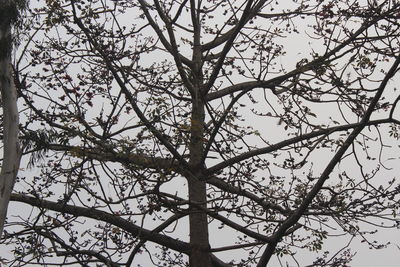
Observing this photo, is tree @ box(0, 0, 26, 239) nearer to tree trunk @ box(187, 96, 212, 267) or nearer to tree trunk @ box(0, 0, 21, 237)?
tree trunk @ box(0, 0, 21, 237)

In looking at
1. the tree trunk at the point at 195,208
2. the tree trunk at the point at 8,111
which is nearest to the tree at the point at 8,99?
the tree trunk at the point at 8,111

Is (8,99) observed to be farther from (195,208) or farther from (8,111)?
(195,208)

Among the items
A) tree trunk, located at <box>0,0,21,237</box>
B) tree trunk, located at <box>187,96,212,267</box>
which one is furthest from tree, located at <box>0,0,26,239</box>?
tree trunk, located at <box>187,96,212,267</box>

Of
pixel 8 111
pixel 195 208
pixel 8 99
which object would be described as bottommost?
pixel 195 208

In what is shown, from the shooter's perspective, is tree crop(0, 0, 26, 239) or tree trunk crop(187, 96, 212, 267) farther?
tree trunk crop(187, 96, 212, 267)

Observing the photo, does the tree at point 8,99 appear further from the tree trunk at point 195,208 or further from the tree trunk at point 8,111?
the tree trunk at point 195,208

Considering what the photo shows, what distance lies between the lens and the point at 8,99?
554 cm

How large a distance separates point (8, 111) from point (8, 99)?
0.42ft

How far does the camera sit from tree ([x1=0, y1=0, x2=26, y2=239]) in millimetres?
5309

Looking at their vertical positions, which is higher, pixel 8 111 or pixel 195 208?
pixel 8 111

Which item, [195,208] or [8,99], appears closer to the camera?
[8,99]

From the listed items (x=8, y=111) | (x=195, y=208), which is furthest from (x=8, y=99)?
(x=195, y=208)

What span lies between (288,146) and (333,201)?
848 mm

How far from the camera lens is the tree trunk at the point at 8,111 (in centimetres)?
530
